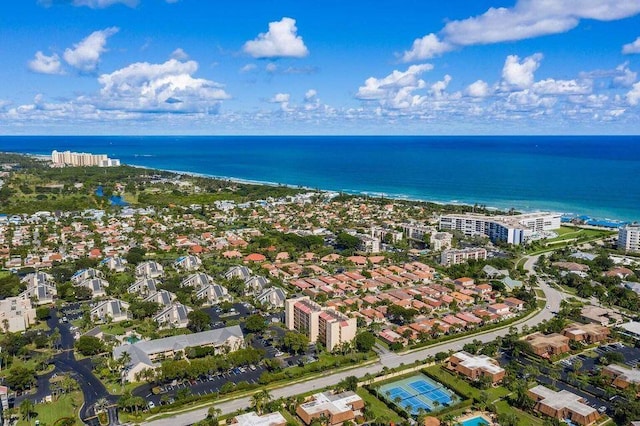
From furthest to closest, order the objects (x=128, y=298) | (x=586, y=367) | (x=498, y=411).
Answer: (x=128, y=298)
(x=586, y=367)
(x=498, y=411)

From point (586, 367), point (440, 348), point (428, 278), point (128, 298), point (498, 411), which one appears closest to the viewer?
point (498, 411)

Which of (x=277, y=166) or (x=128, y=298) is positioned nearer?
(x=128, y=298)

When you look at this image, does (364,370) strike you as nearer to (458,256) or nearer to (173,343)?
(173,343)

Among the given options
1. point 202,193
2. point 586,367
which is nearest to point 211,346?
point 586,367

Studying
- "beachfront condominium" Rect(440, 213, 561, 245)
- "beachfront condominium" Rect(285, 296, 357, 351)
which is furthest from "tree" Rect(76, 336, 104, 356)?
"beachfront condominium" Rect(440, 213, 561, 245)

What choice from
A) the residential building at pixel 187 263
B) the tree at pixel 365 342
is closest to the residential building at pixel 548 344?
the tree at pixel 365 342

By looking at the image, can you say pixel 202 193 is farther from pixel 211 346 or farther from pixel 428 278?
pixel 211 346

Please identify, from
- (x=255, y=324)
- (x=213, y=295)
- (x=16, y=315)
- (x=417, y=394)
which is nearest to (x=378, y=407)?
(x=417, y=394)

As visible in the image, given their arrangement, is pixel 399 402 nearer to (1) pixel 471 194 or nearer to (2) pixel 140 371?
(2) pixel 140 371
